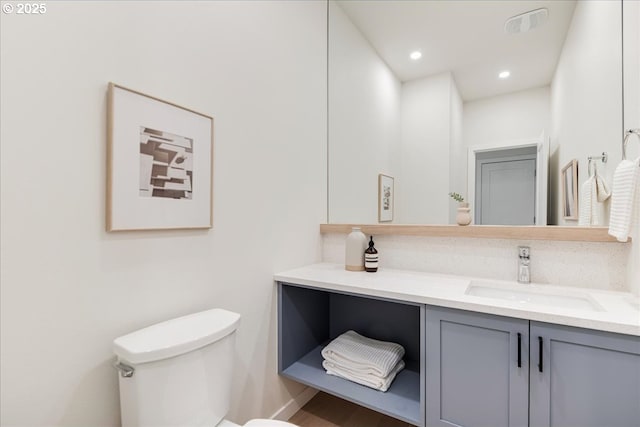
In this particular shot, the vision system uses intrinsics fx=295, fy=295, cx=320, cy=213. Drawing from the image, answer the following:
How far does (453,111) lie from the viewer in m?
1.86

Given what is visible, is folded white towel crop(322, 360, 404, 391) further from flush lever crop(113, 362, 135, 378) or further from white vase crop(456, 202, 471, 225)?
flush lever crop(113, 362, 135, 378)

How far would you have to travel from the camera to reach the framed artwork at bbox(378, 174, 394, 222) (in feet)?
6.68

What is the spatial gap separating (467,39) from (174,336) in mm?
2288

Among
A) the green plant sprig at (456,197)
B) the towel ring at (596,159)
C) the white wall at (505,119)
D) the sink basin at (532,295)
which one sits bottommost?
the sink basin at (532,295)

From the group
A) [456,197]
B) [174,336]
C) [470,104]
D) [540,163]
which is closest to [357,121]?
[470,104]

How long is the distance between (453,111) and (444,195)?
0.53 m

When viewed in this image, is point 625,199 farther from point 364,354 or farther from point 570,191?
point 364,354

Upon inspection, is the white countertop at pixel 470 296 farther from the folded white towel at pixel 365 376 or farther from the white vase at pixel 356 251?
the folded white towel at pixel 365 376

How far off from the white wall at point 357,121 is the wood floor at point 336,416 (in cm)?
121

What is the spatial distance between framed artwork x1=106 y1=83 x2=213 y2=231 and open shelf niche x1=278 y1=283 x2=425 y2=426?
28.9 inches

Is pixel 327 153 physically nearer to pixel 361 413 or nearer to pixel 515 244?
pixel 515 244

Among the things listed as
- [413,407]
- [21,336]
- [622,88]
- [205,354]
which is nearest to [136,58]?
[21,336]

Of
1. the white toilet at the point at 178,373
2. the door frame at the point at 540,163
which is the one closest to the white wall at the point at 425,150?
the door frame at the point at 540,163

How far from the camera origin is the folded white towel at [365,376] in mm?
1492
